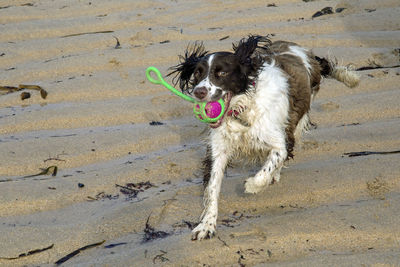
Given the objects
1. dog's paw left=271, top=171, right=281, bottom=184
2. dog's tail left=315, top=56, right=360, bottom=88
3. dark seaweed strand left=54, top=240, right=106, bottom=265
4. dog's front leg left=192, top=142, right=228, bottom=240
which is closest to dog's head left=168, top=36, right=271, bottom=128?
dog's front leg left=192, top=142, right=228, bottom=240

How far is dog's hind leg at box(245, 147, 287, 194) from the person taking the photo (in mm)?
4363

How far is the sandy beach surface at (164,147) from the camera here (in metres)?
3.89

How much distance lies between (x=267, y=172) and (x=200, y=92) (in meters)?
0.73

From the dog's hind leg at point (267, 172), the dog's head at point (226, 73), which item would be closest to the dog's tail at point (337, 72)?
the dog's head at point (226, 73)

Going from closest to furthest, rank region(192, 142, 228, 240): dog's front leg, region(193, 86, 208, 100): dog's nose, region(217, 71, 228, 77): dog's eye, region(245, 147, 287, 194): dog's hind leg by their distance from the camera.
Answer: region(192, 142, 228, 240): dog's front leg → region(193, 86, 208, 100): dog's nose → region(245, 147, 287, 194): dog's hind leg → region(217, 71, 228, 77): dog's eye

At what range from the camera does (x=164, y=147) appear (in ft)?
18.7

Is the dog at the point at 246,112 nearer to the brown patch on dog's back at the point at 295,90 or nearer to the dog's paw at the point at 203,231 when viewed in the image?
the brown patch on dog's back at the point at 295,90

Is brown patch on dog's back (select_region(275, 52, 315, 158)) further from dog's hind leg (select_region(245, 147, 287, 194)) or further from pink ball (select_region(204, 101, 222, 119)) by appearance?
pink ball (select_region(204, 101, 222, 119))

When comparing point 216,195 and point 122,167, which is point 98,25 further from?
point 216,195

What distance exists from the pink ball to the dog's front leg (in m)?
0.36

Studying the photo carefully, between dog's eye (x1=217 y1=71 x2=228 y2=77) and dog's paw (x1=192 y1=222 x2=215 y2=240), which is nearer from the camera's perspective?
dog's paw (x1=192 y1=222 x2=215 y2=240)

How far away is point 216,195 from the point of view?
4371 mm

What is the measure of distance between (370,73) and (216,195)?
3.04 m

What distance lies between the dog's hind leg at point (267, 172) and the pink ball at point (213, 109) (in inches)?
19.9
